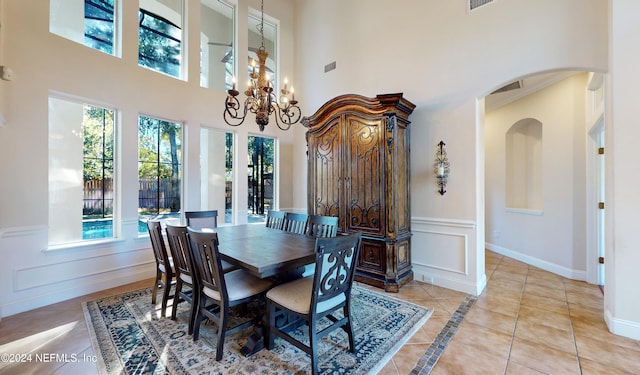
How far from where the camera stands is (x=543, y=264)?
13.7 feet

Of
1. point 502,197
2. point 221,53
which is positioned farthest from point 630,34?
point 221,53

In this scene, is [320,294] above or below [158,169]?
below

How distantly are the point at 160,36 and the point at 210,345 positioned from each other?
4421 mm

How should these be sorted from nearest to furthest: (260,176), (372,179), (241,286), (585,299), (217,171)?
(241,286) → (585,299) → (372,179) → (217,171) → (260,176)

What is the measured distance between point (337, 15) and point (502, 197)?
4.67m

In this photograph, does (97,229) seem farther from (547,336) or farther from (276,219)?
(547,336)

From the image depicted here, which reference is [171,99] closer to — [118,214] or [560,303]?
[118,214]

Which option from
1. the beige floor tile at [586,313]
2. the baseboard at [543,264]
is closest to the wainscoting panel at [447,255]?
the beige floor tile at [586,313]

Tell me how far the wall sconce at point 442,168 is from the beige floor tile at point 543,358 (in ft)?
5.98

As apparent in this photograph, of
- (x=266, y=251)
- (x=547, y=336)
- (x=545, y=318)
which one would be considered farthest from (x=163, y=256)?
(x=545, y=318)

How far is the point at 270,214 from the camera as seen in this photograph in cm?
380

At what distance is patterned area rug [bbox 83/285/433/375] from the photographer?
1895mm

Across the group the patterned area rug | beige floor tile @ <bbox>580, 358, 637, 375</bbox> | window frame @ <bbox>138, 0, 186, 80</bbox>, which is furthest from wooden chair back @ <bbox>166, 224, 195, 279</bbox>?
beige floor tile @ <bbox>580, 358, 637, 375</bbox>

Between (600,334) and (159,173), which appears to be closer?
(600,334)
